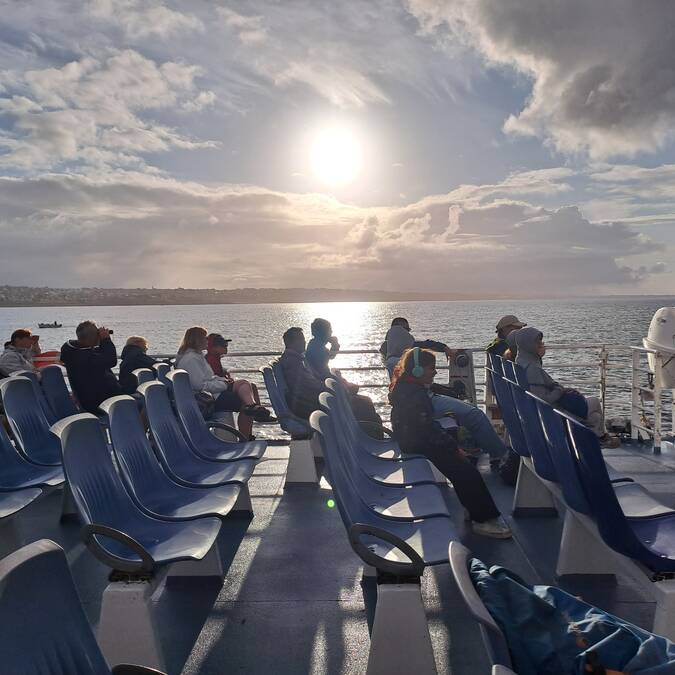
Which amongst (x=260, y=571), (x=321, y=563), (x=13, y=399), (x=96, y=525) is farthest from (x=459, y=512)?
(x=13, y=399)

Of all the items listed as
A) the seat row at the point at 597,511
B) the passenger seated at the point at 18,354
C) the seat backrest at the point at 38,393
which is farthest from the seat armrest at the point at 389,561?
the passenger seated at the point at 18,354

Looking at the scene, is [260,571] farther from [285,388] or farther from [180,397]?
[285,388]

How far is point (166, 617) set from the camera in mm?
3334

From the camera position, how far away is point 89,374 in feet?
20.7

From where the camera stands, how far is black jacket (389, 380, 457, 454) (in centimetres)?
436

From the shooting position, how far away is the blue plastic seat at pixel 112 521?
8.75 feet

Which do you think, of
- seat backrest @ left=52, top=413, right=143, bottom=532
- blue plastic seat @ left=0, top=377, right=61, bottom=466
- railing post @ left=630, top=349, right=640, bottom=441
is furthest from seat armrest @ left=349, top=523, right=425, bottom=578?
railing post @ left=630, top=349, right=640, bottom=441

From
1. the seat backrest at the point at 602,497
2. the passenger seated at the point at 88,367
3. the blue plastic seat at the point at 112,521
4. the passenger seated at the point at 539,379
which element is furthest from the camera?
the passenger seated at the point at 88,367

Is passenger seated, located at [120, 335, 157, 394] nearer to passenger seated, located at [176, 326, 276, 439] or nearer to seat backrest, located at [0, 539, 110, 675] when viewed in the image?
passenger seated, located at [176, 326, 276, 439]

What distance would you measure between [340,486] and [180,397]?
2238mm

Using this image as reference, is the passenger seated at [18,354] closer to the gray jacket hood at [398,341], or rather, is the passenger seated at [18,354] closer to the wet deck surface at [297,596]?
the wet deck surface at [297,596]

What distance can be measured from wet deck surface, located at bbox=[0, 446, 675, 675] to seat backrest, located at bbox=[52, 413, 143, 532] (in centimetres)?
70

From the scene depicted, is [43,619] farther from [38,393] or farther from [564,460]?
[38,393]

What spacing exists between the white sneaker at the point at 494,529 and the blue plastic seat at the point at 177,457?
164cm
